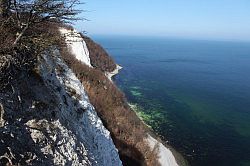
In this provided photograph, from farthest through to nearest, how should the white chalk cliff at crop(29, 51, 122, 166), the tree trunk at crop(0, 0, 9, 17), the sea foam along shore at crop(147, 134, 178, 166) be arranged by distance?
the sea foam along shore at crop(147, 134, 178, 166) → the tree trunk at crop(0, 0, 9, 17) → the white chalk cliff at crop(29, 51, 122, 166)

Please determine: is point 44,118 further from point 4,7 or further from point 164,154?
point 164,154

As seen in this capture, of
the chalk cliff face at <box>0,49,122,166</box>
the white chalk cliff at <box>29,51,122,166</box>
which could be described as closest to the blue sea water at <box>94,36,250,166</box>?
the white chalk cliff at <box>29,51,122,166</box>

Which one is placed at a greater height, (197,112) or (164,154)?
(164,154)

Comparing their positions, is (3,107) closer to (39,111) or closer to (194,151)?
(39,111)

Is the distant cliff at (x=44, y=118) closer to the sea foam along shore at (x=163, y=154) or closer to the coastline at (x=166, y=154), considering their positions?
the sea foam along shore at (x=163, y=154)

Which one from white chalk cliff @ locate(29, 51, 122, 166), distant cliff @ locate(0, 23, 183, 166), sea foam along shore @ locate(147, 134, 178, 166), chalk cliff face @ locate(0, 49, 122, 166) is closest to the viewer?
chalk cliff face @ locate(0, 49, 122, 166)

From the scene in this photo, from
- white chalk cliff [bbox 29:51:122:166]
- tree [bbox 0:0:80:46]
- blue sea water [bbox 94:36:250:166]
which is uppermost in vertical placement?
tree [bbox 0:0:80:46]

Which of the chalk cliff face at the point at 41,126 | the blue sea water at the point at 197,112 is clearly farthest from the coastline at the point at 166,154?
the chalk cliff face at the point at 41,126

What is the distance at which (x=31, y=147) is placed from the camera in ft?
38.3

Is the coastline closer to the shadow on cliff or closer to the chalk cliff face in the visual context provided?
the chalk cliff face

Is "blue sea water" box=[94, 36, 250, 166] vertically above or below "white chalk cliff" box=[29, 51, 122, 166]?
below

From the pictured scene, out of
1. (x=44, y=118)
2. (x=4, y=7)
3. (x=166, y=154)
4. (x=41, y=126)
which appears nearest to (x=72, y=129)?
(x=44, y=118)

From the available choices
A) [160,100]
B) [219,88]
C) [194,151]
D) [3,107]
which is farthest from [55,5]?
[219,88]

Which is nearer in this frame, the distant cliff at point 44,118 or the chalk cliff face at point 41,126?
the chalk cliff face at point 41,126
